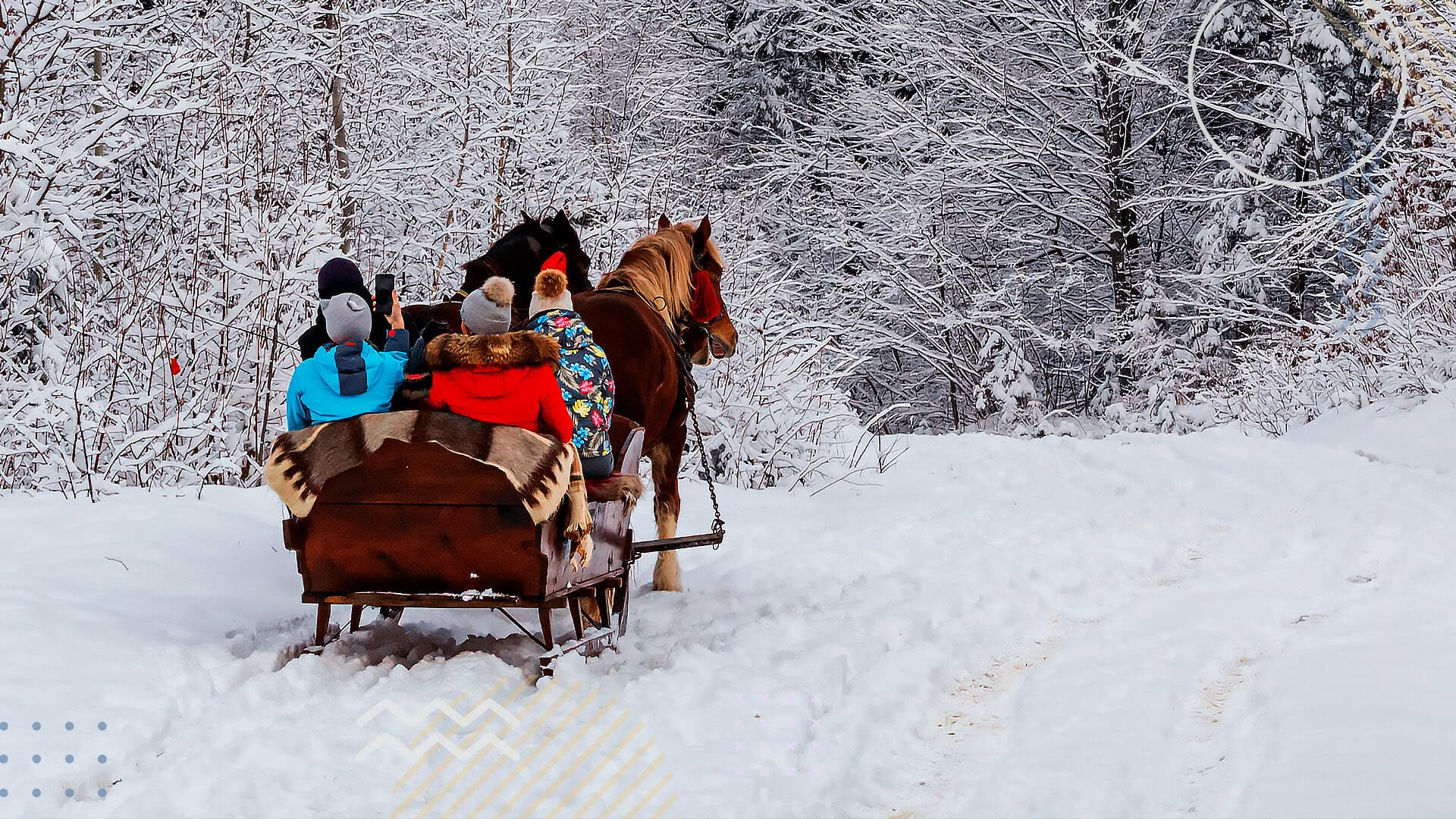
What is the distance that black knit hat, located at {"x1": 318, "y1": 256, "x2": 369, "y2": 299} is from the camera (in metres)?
4.39

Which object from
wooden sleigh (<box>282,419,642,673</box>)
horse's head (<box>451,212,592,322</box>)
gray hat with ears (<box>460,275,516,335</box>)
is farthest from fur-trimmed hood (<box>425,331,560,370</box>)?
horse's head (<box>451,212,592,322</box>)

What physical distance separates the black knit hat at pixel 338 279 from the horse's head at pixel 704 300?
2.62 meters

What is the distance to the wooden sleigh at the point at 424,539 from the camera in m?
4.15

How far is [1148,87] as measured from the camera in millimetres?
18562

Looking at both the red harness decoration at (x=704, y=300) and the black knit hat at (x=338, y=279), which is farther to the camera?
the red harness decoration at (x=704, y=300)

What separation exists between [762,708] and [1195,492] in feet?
21.0

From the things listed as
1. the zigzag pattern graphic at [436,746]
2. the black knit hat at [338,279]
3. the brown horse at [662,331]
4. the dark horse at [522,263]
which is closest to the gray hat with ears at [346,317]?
the black knit hat at [338,279]

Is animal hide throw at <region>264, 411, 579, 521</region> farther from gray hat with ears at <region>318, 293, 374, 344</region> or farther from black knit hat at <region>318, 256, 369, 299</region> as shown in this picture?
black knit hat at <region>318, 256, 369, 299</region>

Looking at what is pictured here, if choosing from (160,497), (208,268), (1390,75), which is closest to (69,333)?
→ (208,268)

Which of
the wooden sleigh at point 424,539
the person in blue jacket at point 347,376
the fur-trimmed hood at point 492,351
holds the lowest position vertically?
the wooden sleigh at point 424,539

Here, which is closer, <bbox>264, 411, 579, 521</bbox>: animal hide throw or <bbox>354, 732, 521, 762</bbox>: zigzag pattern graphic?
<bbox>354, 732, 521, 762</bbox>: zigzag pattern graphic

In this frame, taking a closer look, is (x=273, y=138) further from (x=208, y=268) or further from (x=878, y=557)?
(x=878, y=557)

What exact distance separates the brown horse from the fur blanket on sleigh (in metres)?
1.54

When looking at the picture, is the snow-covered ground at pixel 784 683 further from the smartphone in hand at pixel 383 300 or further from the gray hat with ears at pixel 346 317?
the smartphone in hand at pixel 383 300
